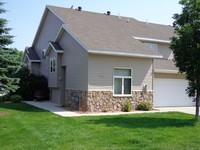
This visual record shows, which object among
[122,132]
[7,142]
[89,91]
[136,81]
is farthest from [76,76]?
[7,142]

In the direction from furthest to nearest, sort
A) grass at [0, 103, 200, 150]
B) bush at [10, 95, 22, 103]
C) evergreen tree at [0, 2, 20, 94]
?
bush at [10, 95, 22, 103], evergreen tree at [0, 2, 20, 94], grass at [0, 103, 200, 150]

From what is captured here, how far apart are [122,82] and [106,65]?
4.86 feet

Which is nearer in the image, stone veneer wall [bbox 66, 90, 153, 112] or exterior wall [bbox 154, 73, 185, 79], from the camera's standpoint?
stone veneer wall [bbox 66, 90, 153, 112]

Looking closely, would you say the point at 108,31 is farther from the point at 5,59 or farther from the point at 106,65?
the point at 5,59

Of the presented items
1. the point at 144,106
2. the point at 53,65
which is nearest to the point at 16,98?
the point at 53,65

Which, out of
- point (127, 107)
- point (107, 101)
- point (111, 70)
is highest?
point (111, 70)

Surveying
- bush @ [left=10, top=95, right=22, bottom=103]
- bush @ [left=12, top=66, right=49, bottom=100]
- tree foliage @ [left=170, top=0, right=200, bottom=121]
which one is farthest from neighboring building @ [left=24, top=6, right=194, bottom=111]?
tree foliage @ [left=170, top=0, right=200, bottom=121]

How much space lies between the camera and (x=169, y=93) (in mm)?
19297

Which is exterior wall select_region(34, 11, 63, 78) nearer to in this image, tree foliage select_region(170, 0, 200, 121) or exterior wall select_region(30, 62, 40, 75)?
exterior wall select_region(30, 62, 40, 75)

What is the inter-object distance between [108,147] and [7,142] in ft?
9.22

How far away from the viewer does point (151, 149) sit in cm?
720

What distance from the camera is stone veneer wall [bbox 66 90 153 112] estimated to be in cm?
1521

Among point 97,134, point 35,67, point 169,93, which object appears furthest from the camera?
point 35,67

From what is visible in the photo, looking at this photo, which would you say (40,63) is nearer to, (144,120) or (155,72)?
(155,72)
